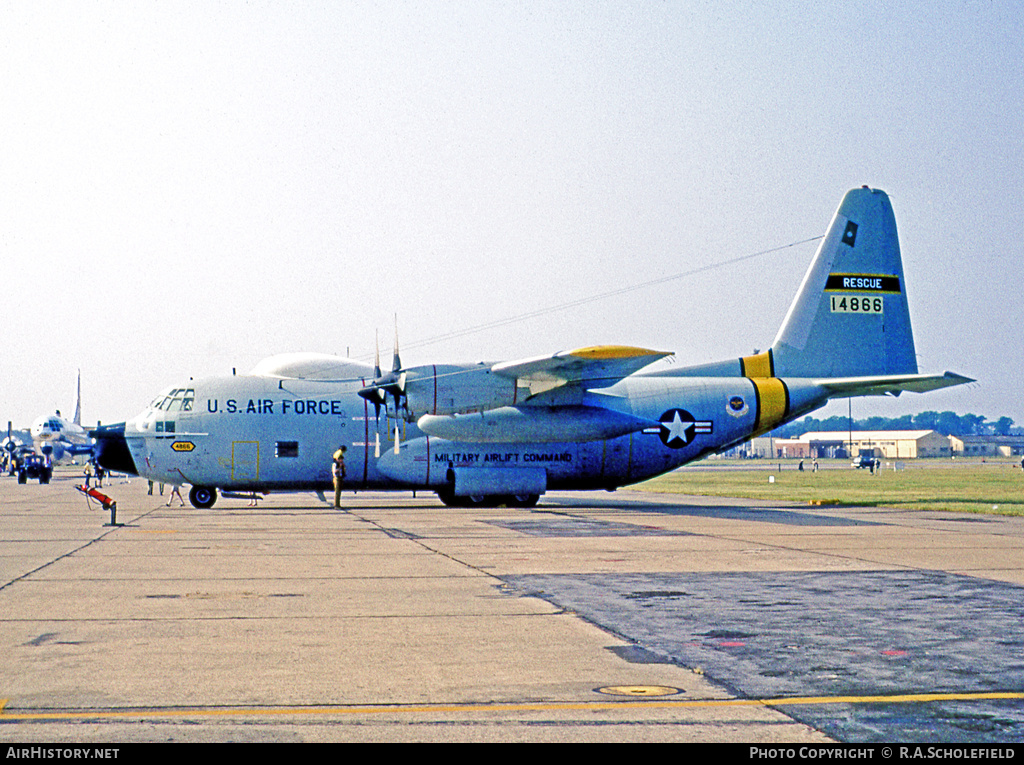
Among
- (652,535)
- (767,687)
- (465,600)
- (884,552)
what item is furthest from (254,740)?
(652,535)

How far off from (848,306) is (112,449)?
23270 mm

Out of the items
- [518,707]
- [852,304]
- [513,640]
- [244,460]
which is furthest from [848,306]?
[518,707]

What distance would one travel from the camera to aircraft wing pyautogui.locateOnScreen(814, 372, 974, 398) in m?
29.5

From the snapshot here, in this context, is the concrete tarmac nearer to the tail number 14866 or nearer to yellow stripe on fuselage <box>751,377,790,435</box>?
yellow stripe on fuselage <box>751,377,790,435</box>

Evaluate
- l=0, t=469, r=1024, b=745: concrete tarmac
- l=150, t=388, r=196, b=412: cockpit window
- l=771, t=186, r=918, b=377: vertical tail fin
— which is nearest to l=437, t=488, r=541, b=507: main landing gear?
l=150, t=388, r=196, b=412: cockpit window

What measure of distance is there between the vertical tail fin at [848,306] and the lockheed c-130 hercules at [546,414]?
4cm

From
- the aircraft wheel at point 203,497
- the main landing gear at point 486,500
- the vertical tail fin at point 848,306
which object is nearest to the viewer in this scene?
the main landing gear at point 486,500

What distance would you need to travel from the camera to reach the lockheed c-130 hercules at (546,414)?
98.4 ft

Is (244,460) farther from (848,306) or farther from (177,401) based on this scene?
(848,306)

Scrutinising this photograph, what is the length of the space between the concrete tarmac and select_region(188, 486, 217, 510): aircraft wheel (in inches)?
502

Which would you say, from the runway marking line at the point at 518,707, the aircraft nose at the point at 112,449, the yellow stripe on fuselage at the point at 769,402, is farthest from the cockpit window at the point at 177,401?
the runway marking line at the point at 518,707

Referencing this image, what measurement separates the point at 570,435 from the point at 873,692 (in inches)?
914

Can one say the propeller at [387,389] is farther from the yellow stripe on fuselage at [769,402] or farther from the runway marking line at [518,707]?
the runway marking line at [518,707]

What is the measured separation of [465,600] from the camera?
11.5 m
